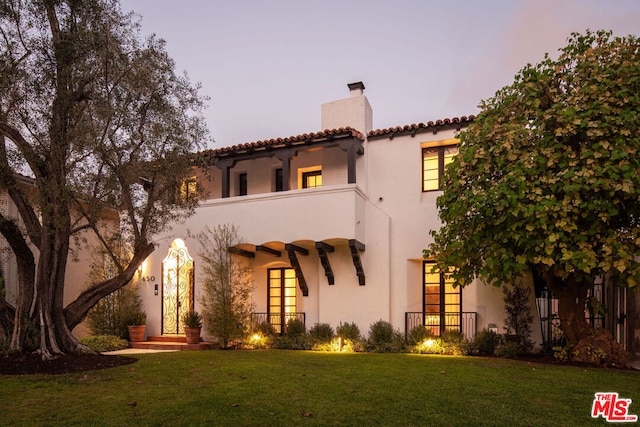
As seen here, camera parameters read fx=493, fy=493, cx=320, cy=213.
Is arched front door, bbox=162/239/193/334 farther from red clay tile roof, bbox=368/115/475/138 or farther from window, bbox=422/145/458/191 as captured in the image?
window, bbox=422/145/458/191

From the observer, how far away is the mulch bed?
8844mm

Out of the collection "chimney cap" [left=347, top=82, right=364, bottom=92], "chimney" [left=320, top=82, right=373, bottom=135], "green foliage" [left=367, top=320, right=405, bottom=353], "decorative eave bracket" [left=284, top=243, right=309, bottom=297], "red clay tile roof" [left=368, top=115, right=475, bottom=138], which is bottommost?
"green foliage" [left=367, top=320, right=405, bottom=353]

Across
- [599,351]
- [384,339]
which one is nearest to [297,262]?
[384,339]

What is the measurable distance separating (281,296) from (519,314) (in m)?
7.09

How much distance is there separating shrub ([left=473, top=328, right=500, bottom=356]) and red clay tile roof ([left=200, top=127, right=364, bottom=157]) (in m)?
6.47

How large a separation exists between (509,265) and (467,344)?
11.8 feet

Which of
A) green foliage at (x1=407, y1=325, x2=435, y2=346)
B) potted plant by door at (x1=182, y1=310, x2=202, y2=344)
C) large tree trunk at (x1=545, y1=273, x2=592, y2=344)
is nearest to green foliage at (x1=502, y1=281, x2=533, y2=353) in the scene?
large tree trunk at (x1=545, y1=273, x2=592, y2=344)

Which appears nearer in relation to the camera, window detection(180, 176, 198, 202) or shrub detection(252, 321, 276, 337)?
window detection(180, 176, 198, 202)

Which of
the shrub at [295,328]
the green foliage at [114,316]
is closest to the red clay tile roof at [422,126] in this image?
the shrub at [295,328]

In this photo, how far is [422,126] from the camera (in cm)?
1427

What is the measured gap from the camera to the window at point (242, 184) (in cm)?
1722

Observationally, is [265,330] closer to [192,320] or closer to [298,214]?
[192,320]
